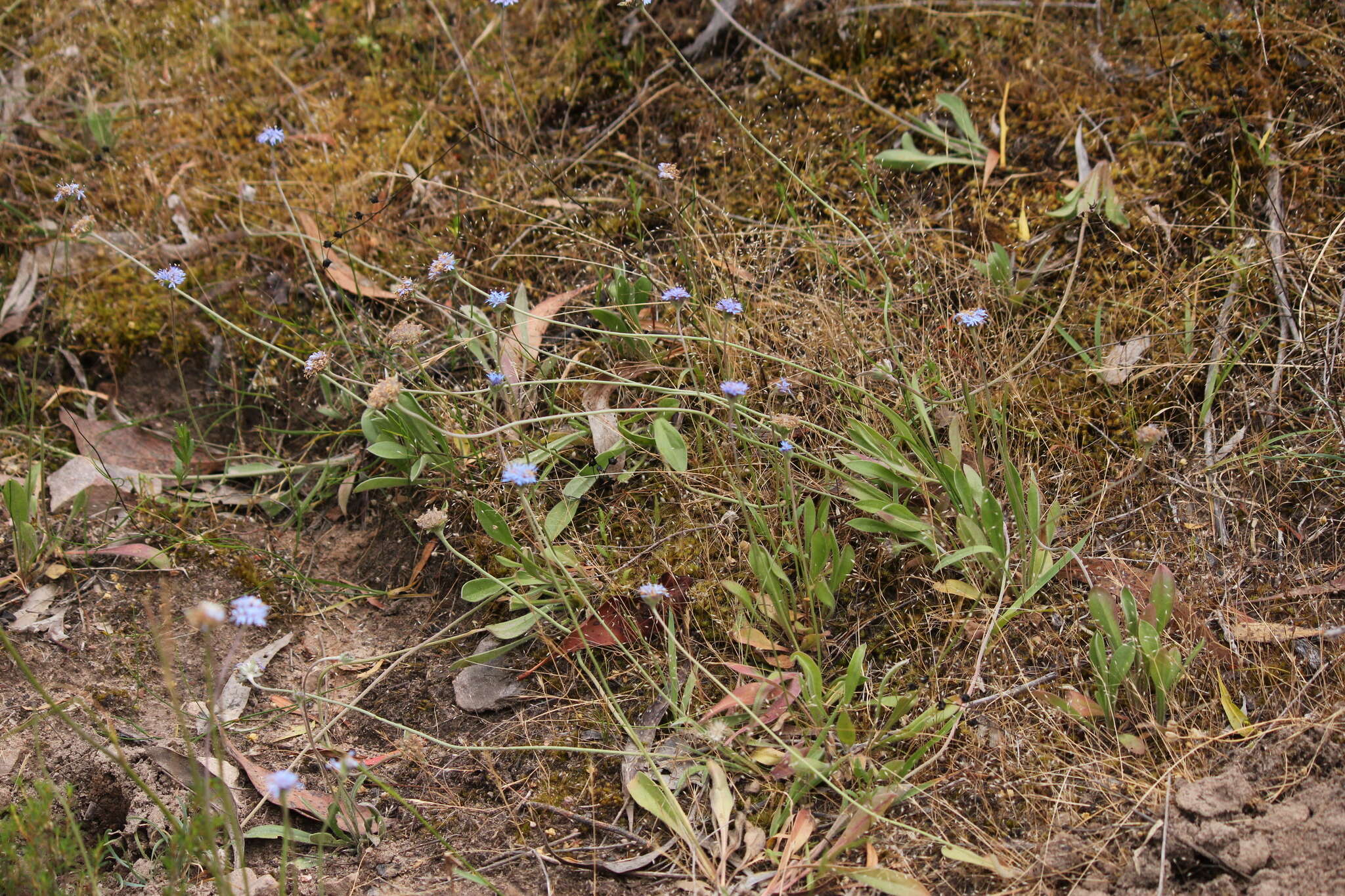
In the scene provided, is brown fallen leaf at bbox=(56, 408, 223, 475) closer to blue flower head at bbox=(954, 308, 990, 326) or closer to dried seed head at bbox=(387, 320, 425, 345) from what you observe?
dried seed head at bbox=(387, 320, 425, 345)

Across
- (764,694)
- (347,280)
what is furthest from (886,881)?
(347,280)

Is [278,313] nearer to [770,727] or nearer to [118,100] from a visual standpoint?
[118,100]

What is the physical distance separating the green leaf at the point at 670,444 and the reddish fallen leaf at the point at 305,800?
0.92m

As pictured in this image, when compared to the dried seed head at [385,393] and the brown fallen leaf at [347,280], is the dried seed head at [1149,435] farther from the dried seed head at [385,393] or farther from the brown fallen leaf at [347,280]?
the brown fallen leaf at [347,280]

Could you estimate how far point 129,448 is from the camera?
2.56 meters

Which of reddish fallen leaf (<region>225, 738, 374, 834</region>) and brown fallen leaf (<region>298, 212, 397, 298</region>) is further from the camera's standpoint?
brown fallen leaf (<region>298, 212, 397, 298</region>)

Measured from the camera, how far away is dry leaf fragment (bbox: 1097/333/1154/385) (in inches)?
84.4

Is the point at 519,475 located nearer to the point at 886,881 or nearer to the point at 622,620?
the point at 622,620

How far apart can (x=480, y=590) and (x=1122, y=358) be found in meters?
1.59

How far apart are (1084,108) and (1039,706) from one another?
5.73ft

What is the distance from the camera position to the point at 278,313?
268 centimetres

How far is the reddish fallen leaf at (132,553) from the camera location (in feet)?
7.21

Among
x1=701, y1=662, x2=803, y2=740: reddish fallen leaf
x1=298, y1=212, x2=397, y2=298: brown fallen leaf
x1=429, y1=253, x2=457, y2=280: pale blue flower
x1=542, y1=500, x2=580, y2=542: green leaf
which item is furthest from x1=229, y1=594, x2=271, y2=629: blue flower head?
x1=298, y1=212, x2=397, y2=298: brown fallen leaf

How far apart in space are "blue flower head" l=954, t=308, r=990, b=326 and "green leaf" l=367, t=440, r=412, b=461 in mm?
1330
